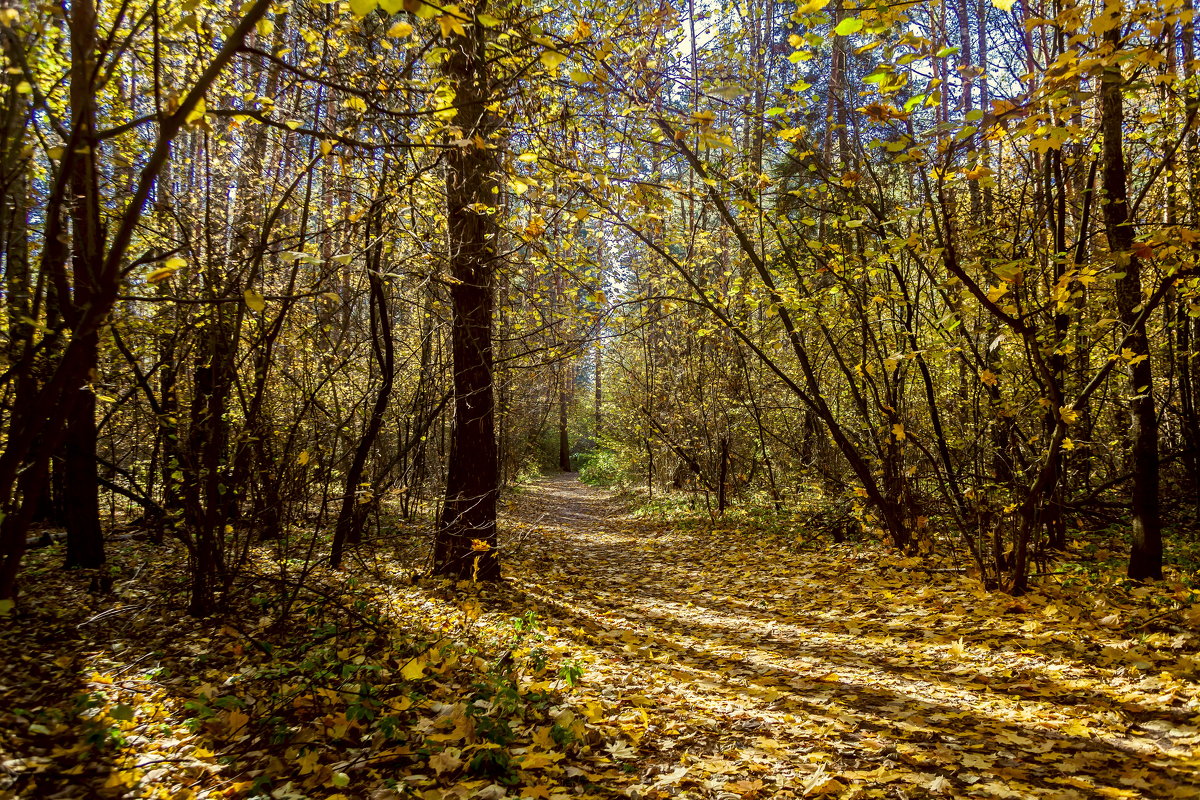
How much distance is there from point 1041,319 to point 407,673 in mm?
6286

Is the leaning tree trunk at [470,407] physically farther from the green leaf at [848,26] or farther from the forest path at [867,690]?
the green leaf at [848,26]

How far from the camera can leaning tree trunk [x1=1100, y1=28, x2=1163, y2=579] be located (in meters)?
4.77

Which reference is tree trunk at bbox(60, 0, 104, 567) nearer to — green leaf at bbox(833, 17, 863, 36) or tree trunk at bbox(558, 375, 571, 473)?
green leaf at bbox(833, 17, 863, 36)

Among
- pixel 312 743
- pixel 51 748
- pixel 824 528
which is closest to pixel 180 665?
pixel 51 748

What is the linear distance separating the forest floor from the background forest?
23 cm

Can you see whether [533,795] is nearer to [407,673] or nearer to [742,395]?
[407,673]

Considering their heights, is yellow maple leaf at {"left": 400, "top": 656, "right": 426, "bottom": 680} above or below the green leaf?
below

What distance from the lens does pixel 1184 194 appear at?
228 inches

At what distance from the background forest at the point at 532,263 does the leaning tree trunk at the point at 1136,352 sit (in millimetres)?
25

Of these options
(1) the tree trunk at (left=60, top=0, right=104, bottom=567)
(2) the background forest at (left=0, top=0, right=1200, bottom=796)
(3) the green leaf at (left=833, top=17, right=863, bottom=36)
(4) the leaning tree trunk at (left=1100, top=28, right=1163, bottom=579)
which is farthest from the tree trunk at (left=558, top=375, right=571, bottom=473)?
(3) the green leaf at (left=833, top=17, right=863, bottom=36)

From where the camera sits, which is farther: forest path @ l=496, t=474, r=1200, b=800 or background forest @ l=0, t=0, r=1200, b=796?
background forest @ l=0, t=0, r=1200, b=796

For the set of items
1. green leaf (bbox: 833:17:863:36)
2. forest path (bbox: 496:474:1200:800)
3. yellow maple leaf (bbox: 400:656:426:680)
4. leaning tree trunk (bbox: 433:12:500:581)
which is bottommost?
forest path (bbox: 496:474:1200:800)

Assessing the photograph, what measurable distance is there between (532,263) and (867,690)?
5.14 m

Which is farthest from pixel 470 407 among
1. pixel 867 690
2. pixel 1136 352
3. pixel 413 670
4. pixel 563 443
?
pixel 563 443
